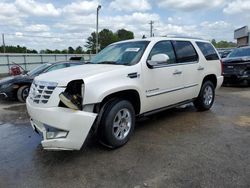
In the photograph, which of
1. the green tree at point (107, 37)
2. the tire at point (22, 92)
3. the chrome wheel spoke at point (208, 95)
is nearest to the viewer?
the chrome wheel spoke at point (208, 95)

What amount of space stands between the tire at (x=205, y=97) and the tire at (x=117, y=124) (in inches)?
105

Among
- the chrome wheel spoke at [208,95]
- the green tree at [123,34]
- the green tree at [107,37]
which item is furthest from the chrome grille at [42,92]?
the green tree at [123,34]

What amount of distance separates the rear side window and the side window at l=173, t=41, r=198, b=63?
16.2 inches

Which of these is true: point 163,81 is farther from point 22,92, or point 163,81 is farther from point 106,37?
point 106,37

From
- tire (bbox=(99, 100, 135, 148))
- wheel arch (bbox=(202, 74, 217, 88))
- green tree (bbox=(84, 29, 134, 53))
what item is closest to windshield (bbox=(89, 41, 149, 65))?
tire (bbox=(99, 100, 135, 148))

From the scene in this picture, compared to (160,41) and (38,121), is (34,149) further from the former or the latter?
(160,41)

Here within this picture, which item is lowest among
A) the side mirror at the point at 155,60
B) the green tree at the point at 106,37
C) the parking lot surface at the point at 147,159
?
the parking lot surface at the point at 147,159

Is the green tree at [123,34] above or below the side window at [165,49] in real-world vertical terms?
above

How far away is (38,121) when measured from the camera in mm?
4031

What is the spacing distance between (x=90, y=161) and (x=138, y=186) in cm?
102

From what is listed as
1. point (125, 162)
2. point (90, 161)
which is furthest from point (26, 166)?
point (125, 162)

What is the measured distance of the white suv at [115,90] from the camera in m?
3.81

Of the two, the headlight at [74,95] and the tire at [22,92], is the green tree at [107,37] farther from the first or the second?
the headlight at [74,95]

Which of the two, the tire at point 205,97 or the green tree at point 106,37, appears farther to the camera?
the green tree at point 106,37
